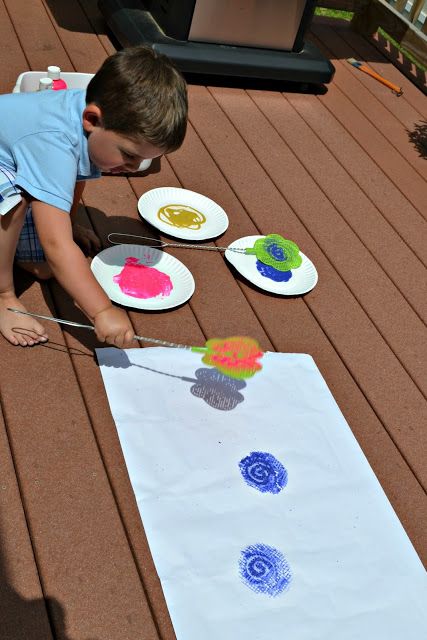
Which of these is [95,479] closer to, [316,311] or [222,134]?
[316,311]

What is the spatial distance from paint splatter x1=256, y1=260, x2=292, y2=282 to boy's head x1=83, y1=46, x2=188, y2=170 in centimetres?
68

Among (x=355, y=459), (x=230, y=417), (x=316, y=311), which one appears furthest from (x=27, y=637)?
(x=316, y=311)

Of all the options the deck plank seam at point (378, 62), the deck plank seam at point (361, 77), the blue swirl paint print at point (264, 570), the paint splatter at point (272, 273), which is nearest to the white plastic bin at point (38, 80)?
the paint splatter at point (272, 273)

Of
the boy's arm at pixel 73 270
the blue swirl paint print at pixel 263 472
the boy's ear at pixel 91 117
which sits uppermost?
the boy's ear at pixel 91 117

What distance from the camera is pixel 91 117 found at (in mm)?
1343

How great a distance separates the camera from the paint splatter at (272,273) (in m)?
1.96

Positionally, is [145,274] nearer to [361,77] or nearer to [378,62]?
[361,77]

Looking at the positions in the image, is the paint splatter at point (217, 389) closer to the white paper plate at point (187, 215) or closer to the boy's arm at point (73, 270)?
the boy's arm at point (73, 270)

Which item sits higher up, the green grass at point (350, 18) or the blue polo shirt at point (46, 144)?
the blue polo shirt at point (46, 144)

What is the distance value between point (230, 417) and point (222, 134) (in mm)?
1372

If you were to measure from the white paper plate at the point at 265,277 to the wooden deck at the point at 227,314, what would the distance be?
33mm

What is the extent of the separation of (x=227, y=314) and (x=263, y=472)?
1.71 feet

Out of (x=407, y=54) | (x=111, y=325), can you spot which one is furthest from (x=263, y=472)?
(x=407, y=54)

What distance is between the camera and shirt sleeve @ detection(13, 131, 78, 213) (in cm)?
134
